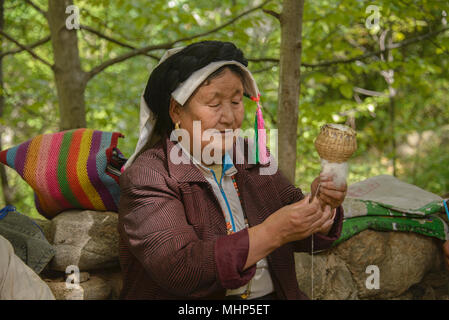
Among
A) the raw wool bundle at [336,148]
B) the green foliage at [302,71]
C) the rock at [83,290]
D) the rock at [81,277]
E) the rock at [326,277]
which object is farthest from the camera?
the green foliage at [302,71]

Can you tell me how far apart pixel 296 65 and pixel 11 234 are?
2.00 m

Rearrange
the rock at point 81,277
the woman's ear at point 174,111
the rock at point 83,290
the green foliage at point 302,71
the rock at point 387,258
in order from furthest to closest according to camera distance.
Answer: the green foliage at point 302,71 < the rock at point 387,258 < the rock at point 81,277 < the rock at point 83,290 < the woman's ear at point 174,111

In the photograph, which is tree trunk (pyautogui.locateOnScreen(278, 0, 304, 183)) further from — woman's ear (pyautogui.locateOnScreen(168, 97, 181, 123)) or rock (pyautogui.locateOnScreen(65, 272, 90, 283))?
rock (pyautogui.locateOnScreen(65, 272, 90, 283))

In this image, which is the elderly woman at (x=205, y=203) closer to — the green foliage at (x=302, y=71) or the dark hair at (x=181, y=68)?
the dark hair at (x=181, y=68)

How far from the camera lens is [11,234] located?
2158 mm

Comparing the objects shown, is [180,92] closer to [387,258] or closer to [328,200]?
[328,200]

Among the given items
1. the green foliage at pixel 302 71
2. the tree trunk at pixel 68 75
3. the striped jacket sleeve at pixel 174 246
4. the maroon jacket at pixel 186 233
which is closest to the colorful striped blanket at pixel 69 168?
the maroon jacket at pixel 186 233

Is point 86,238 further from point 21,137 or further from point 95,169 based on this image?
point 21,137

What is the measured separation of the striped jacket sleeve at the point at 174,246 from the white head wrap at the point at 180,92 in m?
0.26

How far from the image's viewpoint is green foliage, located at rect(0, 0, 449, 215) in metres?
3.96

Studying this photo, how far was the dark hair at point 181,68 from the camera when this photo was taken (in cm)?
184

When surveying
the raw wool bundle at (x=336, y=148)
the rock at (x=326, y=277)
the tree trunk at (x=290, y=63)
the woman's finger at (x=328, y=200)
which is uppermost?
the tree trunk at (x=290, y=63)

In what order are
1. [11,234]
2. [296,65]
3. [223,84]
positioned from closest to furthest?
[223,84], [11,234], [296,65]
